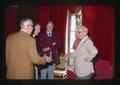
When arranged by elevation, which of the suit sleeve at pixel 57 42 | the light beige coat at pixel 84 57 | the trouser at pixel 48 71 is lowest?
the trouser at pixel 48 71

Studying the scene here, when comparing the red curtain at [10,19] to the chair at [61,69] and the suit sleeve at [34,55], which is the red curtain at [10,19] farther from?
the chair at [61,69]

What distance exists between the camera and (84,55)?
5.46m

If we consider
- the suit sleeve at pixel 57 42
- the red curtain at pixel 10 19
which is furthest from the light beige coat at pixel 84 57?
the red curtain at pixel 10 19

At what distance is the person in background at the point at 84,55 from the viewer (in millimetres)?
5449

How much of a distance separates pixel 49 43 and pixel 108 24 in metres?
0.91

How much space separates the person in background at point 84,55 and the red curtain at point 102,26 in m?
0.10

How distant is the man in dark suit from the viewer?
17.9 ft

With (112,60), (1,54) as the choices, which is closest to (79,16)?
(112,60)

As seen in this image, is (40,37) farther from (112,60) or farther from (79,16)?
(112,60)

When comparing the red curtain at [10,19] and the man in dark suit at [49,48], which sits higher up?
the red curtain at [10,19]

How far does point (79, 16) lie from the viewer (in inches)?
213

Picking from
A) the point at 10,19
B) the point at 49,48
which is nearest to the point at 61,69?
the point at 49,48

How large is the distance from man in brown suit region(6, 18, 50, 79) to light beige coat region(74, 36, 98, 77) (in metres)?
0.47

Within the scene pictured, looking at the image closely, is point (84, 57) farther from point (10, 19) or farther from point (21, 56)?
point (10, 19)
